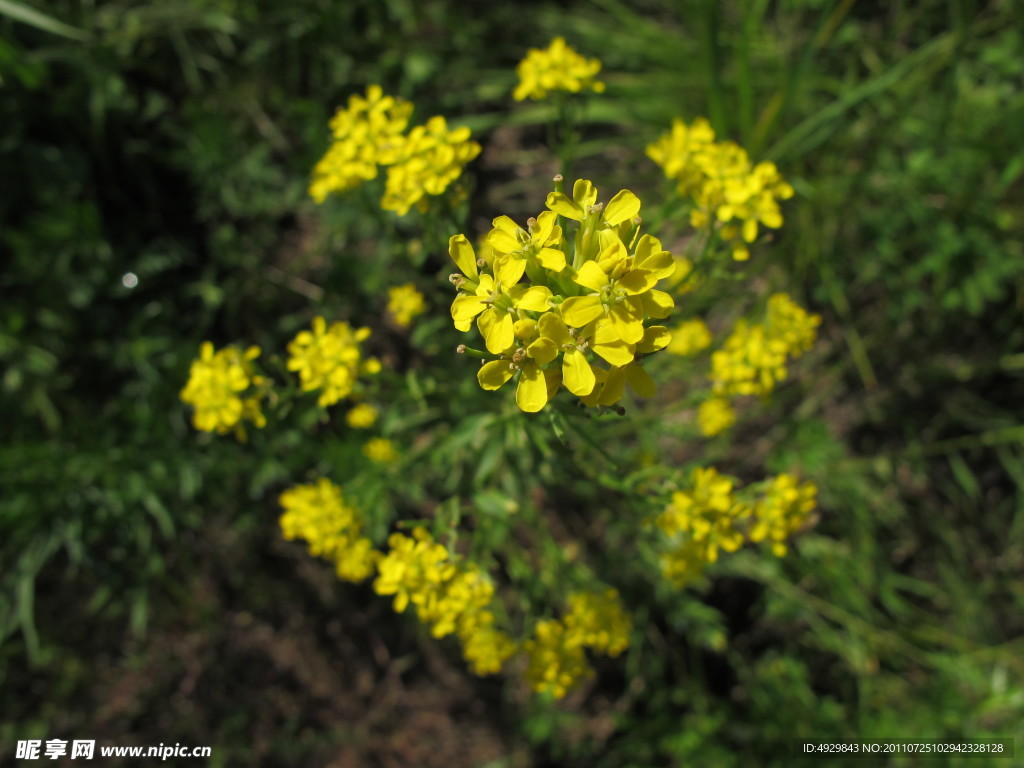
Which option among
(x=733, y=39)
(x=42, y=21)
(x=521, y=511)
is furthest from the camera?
(x=733, y=39)

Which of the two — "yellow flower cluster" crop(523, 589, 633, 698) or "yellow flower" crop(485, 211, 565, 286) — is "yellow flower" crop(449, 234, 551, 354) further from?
"yellow flower cluster" crop(523, 589, 633, 698)

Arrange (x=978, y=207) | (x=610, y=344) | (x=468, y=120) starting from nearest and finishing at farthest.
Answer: (x=610, y=344) → (x=978, y=207) → (x=468, y=120)

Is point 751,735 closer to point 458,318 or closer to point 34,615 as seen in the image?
point 458,318

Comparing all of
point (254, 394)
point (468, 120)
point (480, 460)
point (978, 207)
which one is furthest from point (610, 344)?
point (978, 207)

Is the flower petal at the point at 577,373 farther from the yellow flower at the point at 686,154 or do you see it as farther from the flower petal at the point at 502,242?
the yellow flower at the point at 686,154

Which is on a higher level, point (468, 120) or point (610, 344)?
point (468, 120)

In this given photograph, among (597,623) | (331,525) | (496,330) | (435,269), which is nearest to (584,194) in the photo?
(496,330)

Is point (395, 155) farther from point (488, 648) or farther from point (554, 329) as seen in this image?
point (488, 648)
